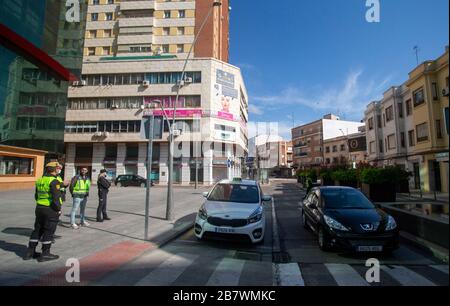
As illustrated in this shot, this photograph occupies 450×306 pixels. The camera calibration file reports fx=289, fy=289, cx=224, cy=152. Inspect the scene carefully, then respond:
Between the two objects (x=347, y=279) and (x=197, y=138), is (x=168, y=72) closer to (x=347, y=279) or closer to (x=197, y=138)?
(x=197, y=138)

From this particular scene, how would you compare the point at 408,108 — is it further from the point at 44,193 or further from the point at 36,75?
the point at 36,75

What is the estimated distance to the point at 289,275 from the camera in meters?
5.02

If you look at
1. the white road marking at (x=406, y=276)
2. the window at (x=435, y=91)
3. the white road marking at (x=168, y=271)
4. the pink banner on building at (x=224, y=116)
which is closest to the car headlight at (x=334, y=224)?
the white road marking at (x=406, y=276)

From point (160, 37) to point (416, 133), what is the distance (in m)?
39.1

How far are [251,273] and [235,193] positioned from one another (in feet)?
11.4

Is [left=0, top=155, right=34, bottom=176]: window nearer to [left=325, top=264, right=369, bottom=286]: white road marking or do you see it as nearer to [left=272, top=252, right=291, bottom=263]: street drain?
[left=272, top=252, right=291, bottom=263]: street drain

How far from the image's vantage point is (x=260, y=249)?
272 inches

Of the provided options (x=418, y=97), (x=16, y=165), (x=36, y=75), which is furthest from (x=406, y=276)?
(x=36, y=75)

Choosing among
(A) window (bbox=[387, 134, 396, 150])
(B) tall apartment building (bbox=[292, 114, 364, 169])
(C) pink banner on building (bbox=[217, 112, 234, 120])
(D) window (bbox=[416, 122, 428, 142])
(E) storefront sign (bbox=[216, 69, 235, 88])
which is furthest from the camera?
(B) tall apartment building (bbox=[292, 114, 364, 169])

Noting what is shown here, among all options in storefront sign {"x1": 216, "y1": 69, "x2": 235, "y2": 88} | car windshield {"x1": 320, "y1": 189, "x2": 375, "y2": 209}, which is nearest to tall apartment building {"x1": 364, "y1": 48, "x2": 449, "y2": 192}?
car windshield {"x1": 320, "y1": 189, "x2": 375, "y2": 209}

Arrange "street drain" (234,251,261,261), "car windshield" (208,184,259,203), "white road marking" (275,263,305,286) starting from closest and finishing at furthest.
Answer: "white road marking" (275,263,305,286), "street drain" (234,251,261,261), "car windshield" (208,184,259,203)

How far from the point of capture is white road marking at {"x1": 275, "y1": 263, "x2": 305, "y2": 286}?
4.66 metres

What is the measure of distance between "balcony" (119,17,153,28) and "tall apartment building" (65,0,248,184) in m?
0.16

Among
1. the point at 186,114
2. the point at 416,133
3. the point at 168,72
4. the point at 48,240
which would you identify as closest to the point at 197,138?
the point at 186,114
